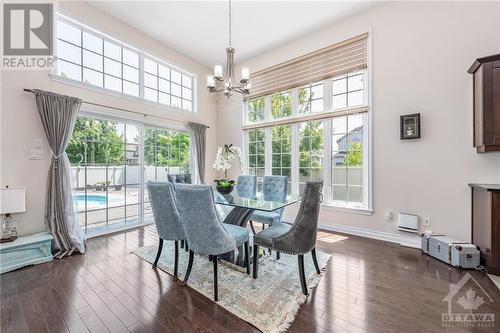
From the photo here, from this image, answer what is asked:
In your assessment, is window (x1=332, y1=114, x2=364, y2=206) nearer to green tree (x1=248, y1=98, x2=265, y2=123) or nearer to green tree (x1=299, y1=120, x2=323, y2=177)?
green tree (x1=299, y1=120, x2=323, y2=177)

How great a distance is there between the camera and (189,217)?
1.85 meters

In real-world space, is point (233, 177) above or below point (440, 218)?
above

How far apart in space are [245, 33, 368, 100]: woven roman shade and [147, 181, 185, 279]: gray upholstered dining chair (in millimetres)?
3248

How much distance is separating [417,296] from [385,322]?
565 millimetres

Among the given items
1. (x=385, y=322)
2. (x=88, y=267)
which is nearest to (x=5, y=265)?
(x=88, y=267)

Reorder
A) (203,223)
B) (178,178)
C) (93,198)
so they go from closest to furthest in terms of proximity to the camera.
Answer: (203,223), (178,178), (93,198)

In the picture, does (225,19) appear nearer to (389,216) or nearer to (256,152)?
(256,152)

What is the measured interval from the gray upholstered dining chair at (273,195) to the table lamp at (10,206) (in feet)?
9.29

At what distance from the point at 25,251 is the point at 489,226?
5.23m

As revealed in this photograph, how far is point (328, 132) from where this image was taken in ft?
12.3

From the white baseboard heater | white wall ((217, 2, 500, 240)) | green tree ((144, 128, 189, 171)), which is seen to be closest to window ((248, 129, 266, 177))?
green tree ((144, 128, 189, 171))

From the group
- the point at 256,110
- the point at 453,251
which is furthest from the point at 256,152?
the point at 453,251

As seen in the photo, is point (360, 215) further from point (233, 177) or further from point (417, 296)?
point (233, 177)

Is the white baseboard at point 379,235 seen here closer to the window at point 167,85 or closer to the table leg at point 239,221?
the table leg at point 239,221
